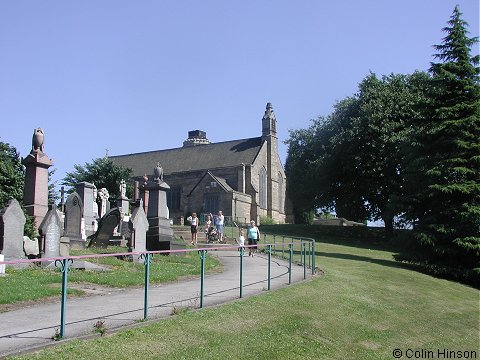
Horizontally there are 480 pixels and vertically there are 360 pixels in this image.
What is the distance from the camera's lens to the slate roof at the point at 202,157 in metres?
69.1

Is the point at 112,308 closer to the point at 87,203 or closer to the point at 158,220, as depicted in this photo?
the point at 158,220

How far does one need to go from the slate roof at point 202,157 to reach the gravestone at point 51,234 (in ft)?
165

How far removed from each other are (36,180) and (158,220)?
19.3ft

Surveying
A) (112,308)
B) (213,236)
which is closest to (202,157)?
(213,236)

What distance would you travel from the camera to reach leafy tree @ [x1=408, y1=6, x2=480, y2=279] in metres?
23.7

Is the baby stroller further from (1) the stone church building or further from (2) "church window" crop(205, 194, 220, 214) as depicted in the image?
(2) "church window" crop(205, 194, 220, 214)

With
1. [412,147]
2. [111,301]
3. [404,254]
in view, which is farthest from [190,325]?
[412,147]

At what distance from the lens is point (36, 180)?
1842cm

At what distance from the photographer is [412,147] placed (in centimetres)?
2842

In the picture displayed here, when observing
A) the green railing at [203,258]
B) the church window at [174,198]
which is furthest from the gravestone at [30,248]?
the church window at [174,198]

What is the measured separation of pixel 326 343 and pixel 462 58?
20.9 meters

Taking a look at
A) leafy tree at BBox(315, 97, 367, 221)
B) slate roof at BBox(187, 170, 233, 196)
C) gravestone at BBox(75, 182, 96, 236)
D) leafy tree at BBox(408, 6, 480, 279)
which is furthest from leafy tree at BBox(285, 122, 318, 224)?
gravestone at BBox(75, 182, 96, 236)

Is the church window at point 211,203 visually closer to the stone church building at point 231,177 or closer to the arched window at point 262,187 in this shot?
the stone church building at point 231,177

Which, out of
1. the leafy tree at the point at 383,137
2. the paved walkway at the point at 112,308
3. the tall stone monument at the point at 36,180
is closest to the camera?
the paved walkway at the point at 112,308
